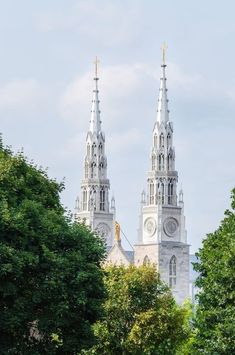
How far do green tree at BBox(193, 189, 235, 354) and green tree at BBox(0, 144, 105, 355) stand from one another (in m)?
6.71

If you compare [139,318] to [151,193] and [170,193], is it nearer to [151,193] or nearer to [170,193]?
[170,193]

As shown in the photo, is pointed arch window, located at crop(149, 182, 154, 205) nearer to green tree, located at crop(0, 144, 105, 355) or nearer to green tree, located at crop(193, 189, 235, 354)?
green tree, located at crop(193, 189, 235, 354)

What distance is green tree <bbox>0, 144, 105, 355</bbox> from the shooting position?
53219mm

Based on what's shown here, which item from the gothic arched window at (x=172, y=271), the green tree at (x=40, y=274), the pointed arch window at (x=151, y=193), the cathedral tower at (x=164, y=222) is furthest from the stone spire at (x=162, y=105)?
the green tree at (x=40, y=274)

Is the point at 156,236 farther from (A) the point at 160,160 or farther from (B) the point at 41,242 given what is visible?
(B) the point at 41,242

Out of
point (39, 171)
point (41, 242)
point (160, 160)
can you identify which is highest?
point (160, 160)

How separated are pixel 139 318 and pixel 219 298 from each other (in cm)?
1472

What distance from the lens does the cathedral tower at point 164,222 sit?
196 m

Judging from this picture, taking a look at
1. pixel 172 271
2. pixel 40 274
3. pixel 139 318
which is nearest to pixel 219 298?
pixel 40 274

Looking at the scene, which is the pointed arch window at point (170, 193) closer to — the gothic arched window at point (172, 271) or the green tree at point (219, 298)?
the gothic arched window at point (172, 271)

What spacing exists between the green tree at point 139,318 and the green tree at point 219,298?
11151 millimetres

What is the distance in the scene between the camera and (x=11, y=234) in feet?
176

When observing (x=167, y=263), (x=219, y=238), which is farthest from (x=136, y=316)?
(x=167, y=263)

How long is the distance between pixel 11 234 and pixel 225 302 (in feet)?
41.7
